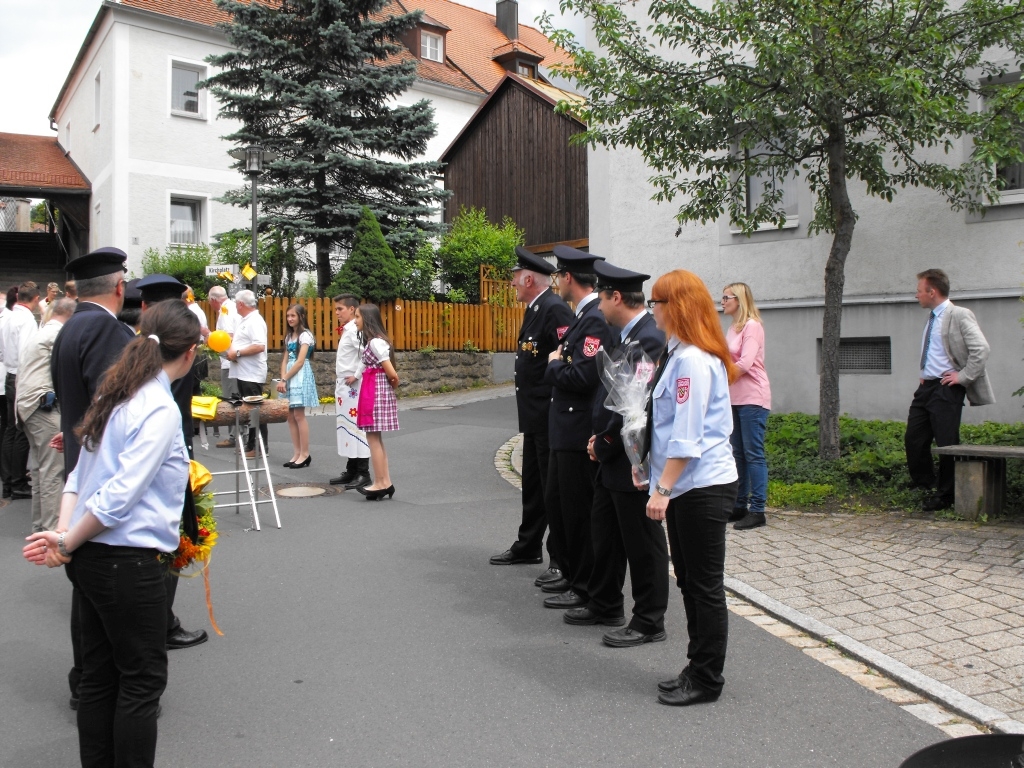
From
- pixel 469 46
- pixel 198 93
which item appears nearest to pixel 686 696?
pixel 198 93

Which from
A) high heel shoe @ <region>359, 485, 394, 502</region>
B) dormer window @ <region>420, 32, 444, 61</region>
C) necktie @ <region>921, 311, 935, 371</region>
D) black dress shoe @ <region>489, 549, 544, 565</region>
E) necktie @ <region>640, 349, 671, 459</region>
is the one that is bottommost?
black dress shoe @ <region>489, 549, 544, 565</region>

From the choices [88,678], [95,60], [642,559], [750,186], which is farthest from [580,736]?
[95,60]

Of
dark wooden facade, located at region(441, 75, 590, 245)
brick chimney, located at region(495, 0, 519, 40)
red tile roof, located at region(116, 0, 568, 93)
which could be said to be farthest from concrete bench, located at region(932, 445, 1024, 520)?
brick chimney, located at region(495, 0, 519, 40)

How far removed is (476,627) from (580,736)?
1.44 metres

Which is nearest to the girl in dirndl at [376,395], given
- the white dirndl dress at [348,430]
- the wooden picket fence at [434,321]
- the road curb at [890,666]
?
the white dirndl dress at [348,430]

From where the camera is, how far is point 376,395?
27.5 ft

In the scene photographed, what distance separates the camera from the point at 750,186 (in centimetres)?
1252

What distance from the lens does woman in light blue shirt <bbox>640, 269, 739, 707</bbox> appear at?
12.8 ft

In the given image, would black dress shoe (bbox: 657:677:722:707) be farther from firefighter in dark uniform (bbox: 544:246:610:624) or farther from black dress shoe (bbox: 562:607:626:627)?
firefighter in dark uniform (bbox: 544:246:610:624)

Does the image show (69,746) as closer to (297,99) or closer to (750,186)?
(750,186)

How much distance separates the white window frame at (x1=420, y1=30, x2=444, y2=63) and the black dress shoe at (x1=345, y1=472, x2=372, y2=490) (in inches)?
1177

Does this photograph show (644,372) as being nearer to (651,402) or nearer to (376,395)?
(651,402)

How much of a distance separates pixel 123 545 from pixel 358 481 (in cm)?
629

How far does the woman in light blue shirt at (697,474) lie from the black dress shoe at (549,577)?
1.79 m
